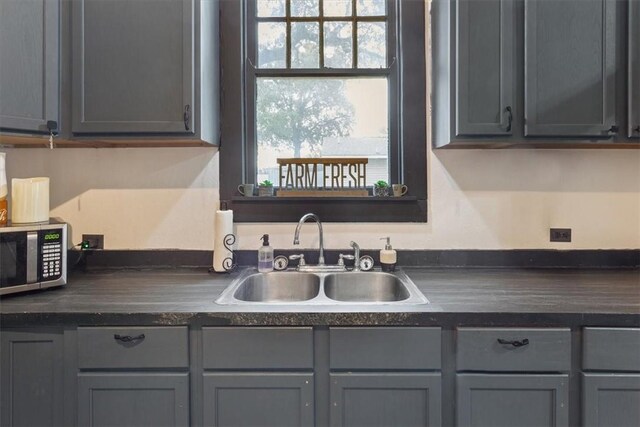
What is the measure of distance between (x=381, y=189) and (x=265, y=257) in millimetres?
672

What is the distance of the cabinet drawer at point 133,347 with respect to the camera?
4.22 ft

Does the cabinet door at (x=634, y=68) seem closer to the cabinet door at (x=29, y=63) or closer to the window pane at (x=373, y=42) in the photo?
the window pane at (x=373, y=42)

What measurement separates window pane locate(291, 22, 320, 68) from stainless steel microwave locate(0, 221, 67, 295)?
1356 millimetres

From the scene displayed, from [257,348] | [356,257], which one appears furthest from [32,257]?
[356,257]

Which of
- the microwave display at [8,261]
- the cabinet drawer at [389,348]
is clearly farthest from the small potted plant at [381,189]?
the microwave display at [8,261]

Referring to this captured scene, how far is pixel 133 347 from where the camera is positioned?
1288 millimetres

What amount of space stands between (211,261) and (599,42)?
199cm

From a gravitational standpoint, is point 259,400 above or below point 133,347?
below

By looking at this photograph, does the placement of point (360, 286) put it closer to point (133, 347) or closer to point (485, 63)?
point (133, 347)

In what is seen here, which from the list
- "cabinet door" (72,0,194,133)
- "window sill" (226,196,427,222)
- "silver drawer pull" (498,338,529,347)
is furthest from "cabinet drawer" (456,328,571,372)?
"cabinet door" (72,0,194,133)

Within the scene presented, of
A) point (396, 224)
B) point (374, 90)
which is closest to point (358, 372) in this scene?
point (396, 224)

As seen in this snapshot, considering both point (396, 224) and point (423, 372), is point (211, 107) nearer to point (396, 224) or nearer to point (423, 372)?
point (396, 224)

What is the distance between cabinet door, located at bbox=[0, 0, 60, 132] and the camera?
147 centimetres

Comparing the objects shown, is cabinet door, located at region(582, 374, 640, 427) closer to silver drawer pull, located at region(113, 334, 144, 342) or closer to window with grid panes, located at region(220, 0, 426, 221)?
window with grid panes, located at region(220, 0, 426, 221)
